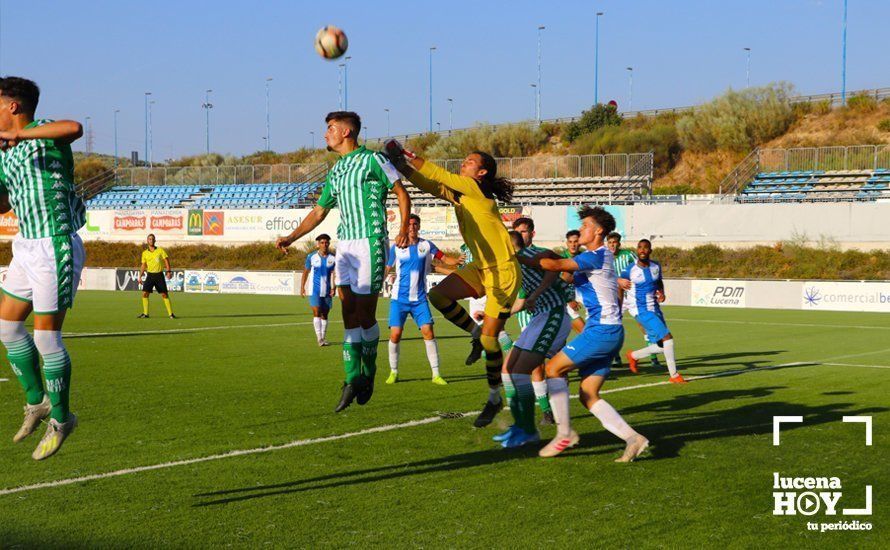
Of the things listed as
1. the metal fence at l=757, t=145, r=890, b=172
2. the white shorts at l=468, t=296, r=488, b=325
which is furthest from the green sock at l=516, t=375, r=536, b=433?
the metal fence at l=757, t=145, r=890, b=172

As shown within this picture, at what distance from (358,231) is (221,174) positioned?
63474 mm

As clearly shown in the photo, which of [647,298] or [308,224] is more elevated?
[308,224]

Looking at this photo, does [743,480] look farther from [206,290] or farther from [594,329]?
[206,290]

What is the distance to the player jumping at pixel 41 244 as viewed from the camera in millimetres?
7055

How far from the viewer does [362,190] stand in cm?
873

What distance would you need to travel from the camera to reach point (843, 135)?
6638cm

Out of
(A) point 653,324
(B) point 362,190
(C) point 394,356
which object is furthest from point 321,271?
(B) point 362,190

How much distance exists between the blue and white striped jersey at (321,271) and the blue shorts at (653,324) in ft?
26.9

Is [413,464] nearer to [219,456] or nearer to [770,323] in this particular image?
[219,456]

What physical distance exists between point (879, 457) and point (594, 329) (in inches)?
112

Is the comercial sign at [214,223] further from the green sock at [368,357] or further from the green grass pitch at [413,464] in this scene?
the green sock at [368,357]

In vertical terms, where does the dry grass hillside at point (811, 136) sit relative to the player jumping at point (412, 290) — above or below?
above

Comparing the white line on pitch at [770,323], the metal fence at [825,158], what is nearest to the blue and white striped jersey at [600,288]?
the white line on pitch at [770,323]

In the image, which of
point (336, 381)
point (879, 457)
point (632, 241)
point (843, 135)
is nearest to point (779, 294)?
point (632, 241)
